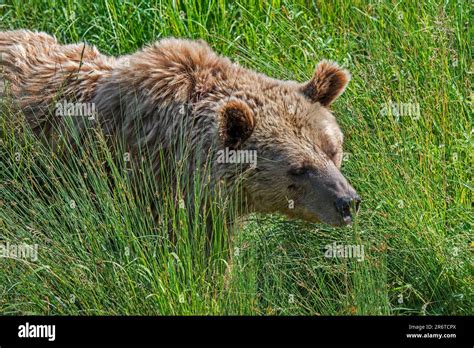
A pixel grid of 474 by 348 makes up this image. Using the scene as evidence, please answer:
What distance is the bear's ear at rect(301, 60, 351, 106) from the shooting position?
6363 mm

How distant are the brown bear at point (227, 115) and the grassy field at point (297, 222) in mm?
264

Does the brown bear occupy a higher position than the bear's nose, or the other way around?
the brown bear

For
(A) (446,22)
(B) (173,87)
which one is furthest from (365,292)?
(A) (446,22)

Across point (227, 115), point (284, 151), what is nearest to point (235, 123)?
point (227, 115)

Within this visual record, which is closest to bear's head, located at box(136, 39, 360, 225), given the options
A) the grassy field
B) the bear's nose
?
the bear's nose

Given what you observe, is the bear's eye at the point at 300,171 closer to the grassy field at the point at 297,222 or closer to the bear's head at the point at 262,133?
the bear's head at the point at 262,133

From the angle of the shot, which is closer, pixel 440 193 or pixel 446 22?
pixel 440 193

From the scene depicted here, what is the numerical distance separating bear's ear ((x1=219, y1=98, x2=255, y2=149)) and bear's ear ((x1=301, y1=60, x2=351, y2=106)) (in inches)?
22.9

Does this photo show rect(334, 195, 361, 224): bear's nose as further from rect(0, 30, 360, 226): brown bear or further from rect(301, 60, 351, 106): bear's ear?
rect(301, 60, 351, 106): bear's ear

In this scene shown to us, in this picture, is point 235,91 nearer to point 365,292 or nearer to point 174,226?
point 174,226

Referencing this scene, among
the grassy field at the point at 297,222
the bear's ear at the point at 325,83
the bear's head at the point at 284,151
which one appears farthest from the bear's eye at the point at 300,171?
the bear's ear at the point at 325,83

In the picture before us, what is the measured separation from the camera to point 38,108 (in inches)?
257
